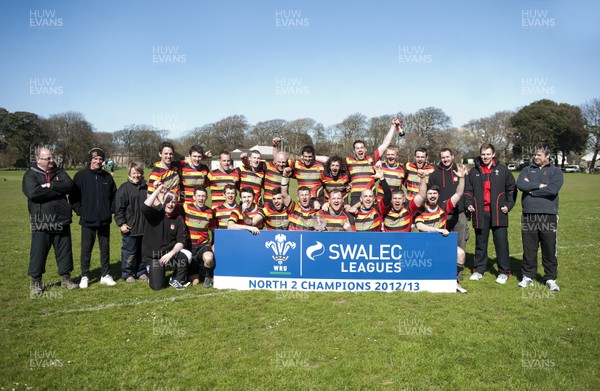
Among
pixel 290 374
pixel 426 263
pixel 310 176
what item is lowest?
pixel 290 374

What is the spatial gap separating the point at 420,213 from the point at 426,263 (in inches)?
38.9

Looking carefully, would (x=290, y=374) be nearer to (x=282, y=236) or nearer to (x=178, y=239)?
(x=282, y=236)

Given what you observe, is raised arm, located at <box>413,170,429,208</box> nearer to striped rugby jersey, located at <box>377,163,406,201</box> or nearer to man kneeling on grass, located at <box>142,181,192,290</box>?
striped rugby jersey, located at <box>377,163,406,201</box>

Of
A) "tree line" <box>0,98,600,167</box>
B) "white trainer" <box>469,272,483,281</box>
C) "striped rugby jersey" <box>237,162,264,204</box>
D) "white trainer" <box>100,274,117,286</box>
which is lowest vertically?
"white trainer" <box>469,272,483,281</box>

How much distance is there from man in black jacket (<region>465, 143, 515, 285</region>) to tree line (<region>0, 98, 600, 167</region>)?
5537 centimetres

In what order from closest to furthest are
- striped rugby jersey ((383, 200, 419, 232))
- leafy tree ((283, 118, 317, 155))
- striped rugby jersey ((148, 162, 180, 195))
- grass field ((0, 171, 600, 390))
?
grass field ((0, 171, 600, 390)), striped rugby jersey ((383, 200, 419, 232)), striped rugby jersey ((148, 162, 180, 195)), leafy tree ((283, 118, 317, 155))

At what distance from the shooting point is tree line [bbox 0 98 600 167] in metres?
66.0

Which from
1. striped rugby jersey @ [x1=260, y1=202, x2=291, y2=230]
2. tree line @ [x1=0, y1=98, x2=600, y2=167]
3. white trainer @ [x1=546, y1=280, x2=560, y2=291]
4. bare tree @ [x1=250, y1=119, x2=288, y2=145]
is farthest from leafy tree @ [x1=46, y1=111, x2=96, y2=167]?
white trainer @ [x1=546, y1=280, x2=560, y2=291]

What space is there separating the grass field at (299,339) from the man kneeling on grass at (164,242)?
334 mm

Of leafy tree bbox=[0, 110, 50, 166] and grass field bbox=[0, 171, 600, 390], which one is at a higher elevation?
leafy tree bbox=[0, 110, 50, 166]

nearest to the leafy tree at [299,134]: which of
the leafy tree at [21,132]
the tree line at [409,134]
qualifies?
the tree line at [409,134]

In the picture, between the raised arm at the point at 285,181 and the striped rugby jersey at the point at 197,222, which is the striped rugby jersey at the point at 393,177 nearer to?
the raised arm at the point at 285,181

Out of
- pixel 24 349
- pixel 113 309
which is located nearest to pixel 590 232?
pixel 113 309

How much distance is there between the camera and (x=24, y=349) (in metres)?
4.82
